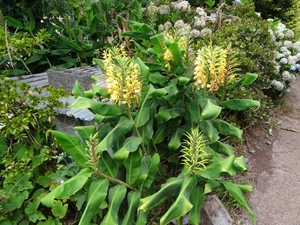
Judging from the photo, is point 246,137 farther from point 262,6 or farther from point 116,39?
point 262,6

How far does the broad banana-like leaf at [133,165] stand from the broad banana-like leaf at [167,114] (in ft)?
1.00

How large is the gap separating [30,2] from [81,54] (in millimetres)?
830

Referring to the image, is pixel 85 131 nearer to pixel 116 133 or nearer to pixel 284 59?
pixel 116 133

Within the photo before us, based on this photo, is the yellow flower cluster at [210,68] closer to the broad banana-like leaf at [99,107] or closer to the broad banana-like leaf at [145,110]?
the broad banana-like leaf at [145,110]

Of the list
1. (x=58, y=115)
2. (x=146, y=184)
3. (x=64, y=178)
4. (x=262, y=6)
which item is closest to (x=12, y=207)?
(x=64, y=178)

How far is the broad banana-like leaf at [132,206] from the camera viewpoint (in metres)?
1.73

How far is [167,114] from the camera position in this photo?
78.8 inches

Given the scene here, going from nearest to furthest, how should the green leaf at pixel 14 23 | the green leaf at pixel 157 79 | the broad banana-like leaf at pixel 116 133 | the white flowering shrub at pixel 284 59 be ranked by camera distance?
the broad banana-like leaf at pixel 116 133, the green leaf at pixel 157 79, the green leaf at pixel 14 23, the white flowering shrub at pixel 284 59

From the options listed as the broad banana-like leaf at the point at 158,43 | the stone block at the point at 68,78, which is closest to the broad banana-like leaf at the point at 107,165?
the broad banana-like leaf at the point at 158,43

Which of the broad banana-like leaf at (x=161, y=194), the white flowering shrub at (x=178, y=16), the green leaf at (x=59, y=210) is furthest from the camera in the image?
the white flowering shrub at (x=178, y=16)

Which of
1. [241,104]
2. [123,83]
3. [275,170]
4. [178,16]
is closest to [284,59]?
[178,16]

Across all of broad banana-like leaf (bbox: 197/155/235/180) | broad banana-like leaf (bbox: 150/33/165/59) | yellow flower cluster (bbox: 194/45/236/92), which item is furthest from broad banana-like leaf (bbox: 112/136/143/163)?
broad banana-like leaf (bbox: 150/33/165/59)

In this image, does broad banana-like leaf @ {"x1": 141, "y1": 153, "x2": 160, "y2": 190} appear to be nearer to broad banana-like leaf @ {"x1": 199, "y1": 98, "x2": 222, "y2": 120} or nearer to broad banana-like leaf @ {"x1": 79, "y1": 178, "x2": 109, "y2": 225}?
broad banana-like leaf @ {"x1": 79, "y1": 178, "x2": 109, "y2": 225}

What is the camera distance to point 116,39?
3871 mm
